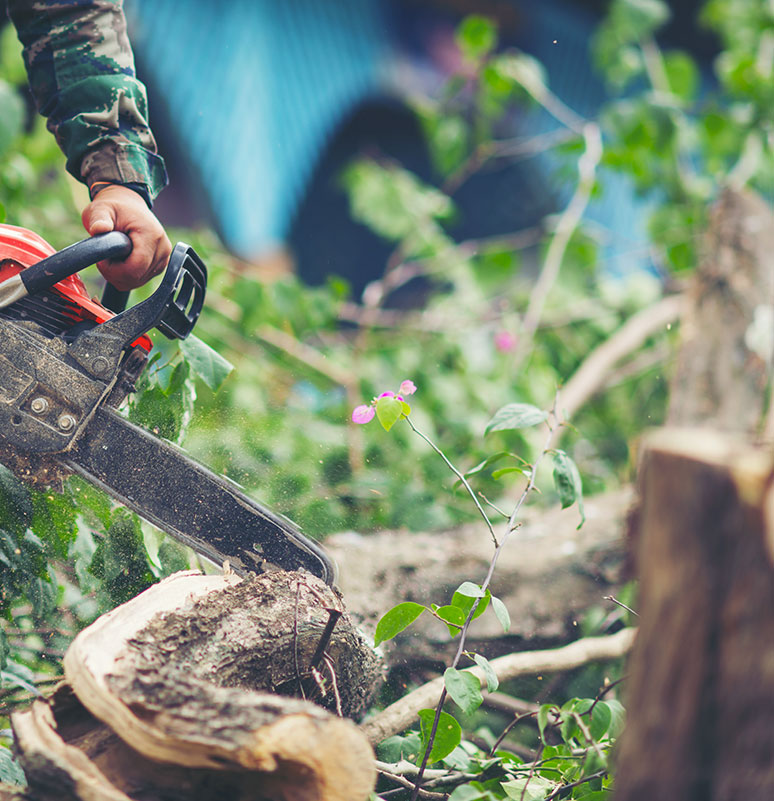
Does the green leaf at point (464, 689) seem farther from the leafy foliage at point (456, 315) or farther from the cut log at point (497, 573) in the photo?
the leafy foliage at point (456, 315)

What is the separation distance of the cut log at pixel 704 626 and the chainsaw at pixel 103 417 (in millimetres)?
558

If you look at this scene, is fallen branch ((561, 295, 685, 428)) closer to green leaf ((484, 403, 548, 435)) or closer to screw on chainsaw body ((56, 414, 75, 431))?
green leaf ((484, 403, 548, 435))

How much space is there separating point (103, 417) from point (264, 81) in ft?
10.9

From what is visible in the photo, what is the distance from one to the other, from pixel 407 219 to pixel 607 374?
1.08 m

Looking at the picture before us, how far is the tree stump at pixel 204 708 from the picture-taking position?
595 millimetres

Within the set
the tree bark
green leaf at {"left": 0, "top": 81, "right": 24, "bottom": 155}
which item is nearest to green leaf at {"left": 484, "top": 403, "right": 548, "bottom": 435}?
the tree bark

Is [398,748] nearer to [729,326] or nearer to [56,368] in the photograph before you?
[56,368]

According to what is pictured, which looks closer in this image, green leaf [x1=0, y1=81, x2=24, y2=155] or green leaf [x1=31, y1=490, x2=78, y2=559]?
green leaf [x1=31, y1=490, x2=78, y2=559]

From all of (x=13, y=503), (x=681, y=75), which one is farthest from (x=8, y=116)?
(x=681, y=75)

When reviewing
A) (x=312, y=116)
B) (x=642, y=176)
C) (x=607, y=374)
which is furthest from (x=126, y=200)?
(x=312, y=116)

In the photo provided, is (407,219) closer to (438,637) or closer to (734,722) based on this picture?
(438,637)

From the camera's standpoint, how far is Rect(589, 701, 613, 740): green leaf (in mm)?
865

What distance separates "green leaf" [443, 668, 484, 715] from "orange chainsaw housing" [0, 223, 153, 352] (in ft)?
2.02

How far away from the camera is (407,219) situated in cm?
309
